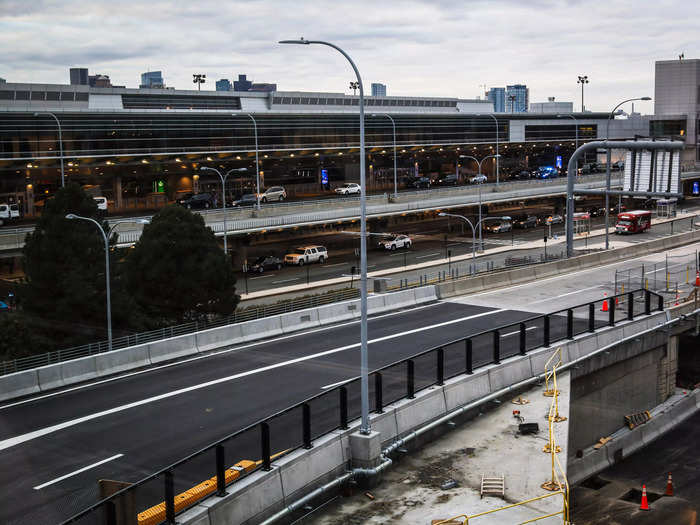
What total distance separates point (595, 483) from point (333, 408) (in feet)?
51.1

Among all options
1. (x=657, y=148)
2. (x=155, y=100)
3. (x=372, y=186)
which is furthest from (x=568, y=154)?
(x=657, y=148)

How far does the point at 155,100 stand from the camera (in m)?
100

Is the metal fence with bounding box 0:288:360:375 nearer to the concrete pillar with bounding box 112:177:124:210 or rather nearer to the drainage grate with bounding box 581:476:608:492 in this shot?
the drainage grate with bounding box 581:476:608:492

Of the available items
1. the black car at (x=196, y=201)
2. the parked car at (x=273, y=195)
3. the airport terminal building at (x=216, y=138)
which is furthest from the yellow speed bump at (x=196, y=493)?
the parked car at (x=273, y=195)

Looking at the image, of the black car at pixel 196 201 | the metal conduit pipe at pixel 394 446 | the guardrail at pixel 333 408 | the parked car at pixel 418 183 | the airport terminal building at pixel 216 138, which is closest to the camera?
the guardrail at pixel 333 408

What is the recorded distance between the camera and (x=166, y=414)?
68.3 feet

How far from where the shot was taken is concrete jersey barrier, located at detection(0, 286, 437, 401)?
76.1 ft

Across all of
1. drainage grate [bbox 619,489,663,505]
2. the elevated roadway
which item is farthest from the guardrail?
drainage grate [bbox 619,489,663,505]

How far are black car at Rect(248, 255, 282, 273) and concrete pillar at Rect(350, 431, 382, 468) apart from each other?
51.0 m

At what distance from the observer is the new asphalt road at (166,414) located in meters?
15.8

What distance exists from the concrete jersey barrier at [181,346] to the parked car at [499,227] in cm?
5655

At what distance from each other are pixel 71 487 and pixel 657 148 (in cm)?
2819

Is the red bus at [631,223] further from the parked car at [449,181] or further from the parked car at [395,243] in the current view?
the parked car at [449,181]

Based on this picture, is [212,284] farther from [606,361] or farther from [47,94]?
[47,94]
